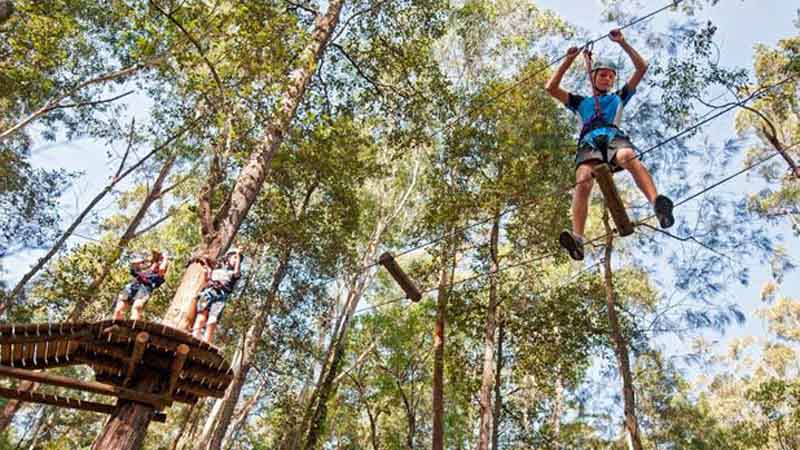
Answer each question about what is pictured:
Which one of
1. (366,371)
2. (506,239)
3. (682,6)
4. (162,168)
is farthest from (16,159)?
(682,6)

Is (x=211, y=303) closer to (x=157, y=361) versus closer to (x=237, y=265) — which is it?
(x=237, y=265)

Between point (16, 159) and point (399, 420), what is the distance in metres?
11.2

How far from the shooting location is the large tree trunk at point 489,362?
7.96 m

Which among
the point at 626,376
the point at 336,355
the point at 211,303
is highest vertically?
the point at 336,355

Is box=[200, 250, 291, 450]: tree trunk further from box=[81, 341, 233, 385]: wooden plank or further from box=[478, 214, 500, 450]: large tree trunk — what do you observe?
box=[81, 341, 233, 385]: wooden plank

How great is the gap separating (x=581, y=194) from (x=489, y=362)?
5.64m

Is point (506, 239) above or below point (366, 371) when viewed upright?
above

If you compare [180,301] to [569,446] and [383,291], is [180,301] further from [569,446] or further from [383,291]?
[569,446]

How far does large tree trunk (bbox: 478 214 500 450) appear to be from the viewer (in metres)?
7.96

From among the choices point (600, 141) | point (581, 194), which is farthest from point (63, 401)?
point (600, 141)

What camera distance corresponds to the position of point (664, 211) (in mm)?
3061

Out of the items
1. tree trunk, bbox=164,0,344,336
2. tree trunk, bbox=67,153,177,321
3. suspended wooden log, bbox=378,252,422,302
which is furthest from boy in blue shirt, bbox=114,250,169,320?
tree trunk, bbox=67,153,177,321

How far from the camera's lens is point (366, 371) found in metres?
13.1

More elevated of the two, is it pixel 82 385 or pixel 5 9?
pixel 5 9
